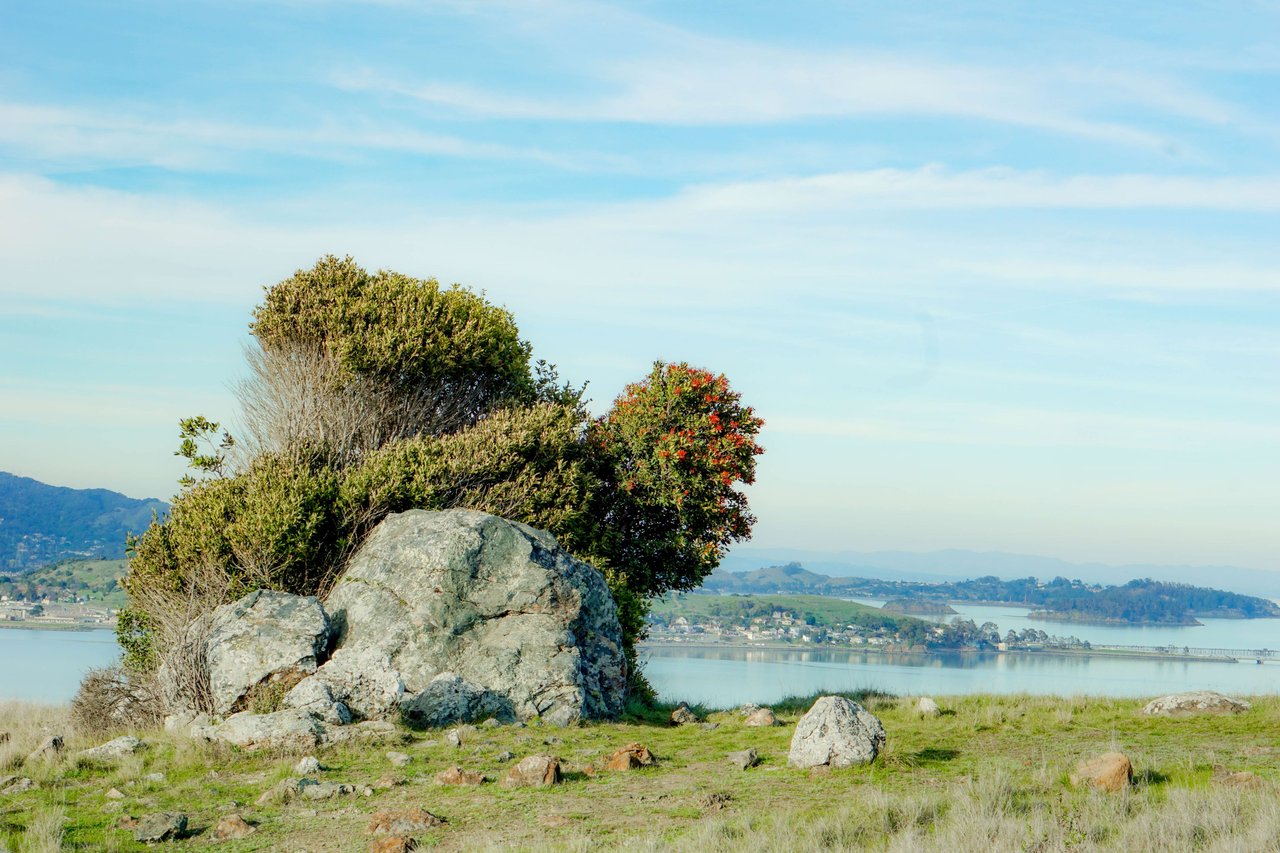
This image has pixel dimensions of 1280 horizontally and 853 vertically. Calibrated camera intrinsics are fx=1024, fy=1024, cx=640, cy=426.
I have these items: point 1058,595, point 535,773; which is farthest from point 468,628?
point 1058,595

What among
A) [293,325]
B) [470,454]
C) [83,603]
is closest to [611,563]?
[470,454]

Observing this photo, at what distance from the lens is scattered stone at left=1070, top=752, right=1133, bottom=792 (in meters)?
11.9

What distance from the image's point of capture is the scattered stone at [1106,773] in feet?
38.9

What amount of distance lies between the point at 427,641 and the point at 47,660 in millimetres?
33742

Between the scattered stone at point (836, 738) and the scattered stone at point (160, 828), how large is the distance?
7551mm

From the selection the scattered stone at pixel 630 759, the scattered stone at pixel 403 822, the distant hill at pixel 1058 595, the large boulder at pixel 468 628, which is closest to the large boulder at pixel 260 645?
the large boulder at pixel 468 628

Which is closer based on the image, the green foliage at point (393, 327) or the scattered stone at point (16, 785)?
the scattered stone at point (16, 785)

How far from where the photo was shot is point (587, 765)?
1407cm

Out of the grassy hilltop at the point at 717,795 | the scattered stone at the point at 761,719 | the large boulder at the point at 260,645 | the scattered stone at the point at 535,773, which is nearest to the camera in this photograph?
the grassy hilltop at the point at 717,795

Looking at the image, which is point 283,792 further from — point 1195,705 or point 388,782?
point 1195,705

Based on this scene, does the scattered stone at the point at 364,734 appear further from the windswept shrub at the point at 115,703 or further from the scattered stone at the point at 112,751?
the windswept shrub at the point at 115,703

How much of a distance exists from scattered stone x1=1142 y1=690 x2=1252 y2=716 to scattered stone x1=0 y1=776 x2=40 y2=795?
60.3 ft

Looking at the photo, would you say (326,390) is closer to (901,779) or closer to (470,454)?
(470,454)

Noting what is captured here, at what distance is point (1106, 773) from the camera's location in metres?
12.0
